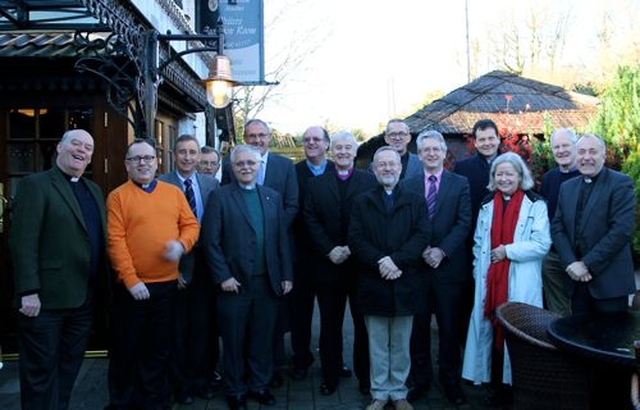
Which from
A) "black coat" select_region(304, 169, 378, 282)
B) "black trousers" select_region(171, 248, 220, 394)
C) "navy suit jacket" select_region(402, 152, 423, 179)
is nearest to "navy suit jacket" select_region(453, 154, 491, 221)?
"navy suit jacket" select_region(402, 152, 423, 179)

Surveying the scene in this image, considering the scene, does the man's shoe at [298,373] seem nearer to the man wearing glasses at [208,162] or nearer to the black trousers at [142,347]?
the black trousers at [142,347]

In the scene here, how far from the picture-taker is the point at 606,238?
4277 millimetres

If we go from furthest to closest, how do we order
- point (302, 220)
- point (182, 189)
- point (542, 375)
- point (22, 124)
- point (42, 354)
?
1. point (22, 124)
2. point (302, 220)
3. point (182, 189)
4. point (42, 354)
5. point (542, 375)

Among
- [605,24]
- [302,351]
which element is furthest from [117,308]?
[605,24]

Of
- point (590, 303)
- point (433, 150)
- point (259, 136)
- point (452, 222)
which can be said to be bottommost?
point (590, 303)

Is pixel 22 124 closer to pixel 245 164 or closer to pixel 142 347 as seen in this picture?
pixel 245 164

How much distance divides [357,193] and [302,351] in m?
1.46

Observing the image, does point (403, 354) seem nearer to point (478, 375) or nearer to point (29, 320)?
point (478, 375)

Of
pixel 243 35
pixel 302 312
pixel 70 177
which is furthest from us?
pixel 243 35

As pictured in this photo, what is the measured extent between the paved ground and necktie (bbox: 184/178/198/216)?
148 centimetres

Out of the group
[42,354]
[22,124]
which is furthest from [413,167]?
[22,124]

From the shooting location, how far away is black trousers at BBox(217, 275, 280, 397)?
15.4ft

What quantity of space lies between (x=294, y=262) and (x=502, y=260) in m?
1.68

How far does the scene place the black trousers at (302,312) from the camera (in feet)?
17.7
